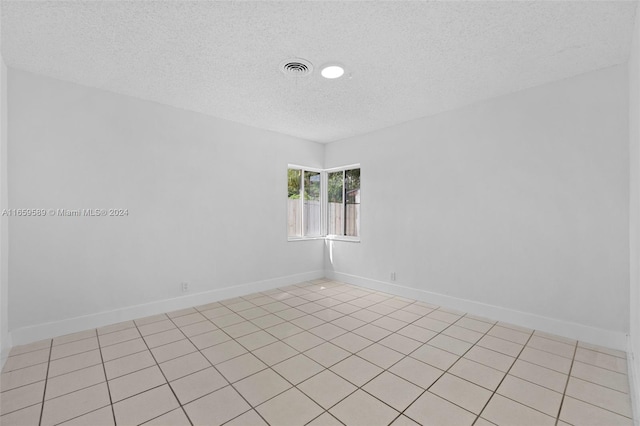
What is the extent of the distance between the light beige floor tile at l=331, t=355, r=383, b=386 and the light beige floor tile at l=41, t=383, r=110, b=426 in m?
1.64

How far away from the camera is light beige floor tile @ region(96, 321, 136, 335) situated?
305 cm

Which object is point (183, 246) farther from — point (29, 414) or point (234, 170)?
point (29, 414)

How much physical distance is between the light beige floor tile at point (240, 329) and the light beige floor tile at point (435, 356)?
1.65 m

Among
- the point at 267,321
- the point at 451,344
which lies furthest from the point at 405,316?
the point at 267,321

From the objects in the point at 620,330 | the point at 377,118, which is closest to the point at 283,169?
the point at 377,118

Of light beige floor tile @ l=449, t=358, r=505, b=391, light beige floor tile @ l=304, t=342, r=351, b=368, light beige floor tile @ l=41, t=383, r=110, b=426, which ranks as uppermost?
light beige floor tile @ l=449, t=358, r=505, b=391

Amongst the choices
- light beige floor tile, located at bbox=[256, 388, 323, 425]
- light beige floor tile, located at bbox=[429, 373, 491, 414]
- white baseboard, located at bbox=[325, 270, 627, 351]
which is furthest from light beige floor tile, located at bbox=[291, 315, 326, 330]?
white baseboard, located at bbox=[325, 270, 627, 351]

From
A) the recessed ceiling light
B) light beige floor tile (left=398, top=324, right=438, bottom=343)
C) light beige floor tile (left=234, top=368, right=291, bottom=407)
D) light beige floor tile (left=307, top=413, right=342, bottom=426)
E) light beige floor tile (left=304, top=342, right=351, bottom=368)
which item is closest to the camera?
light beige floor tile (left=307, top=413, right=342, bottom=426)

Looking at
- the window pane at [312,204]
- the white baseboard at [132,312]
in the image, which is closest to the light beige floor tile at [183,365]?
the white baseboard at [132,312]

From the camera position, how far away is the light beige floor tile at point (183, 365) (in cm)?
226

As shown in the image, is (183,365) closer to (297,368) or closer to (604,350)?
(297,368)

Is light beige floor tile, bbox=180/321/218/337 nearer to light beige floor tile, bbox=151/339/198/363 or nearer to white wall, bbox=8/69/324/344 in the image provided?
light beige floor tile, bbox=151/339/198/363

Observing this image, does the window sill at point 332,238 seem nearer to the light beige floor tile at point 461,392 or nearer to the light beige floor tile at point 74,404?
the light beige floor tile at point 461,392

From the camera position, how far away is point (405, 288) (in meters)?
4.28
